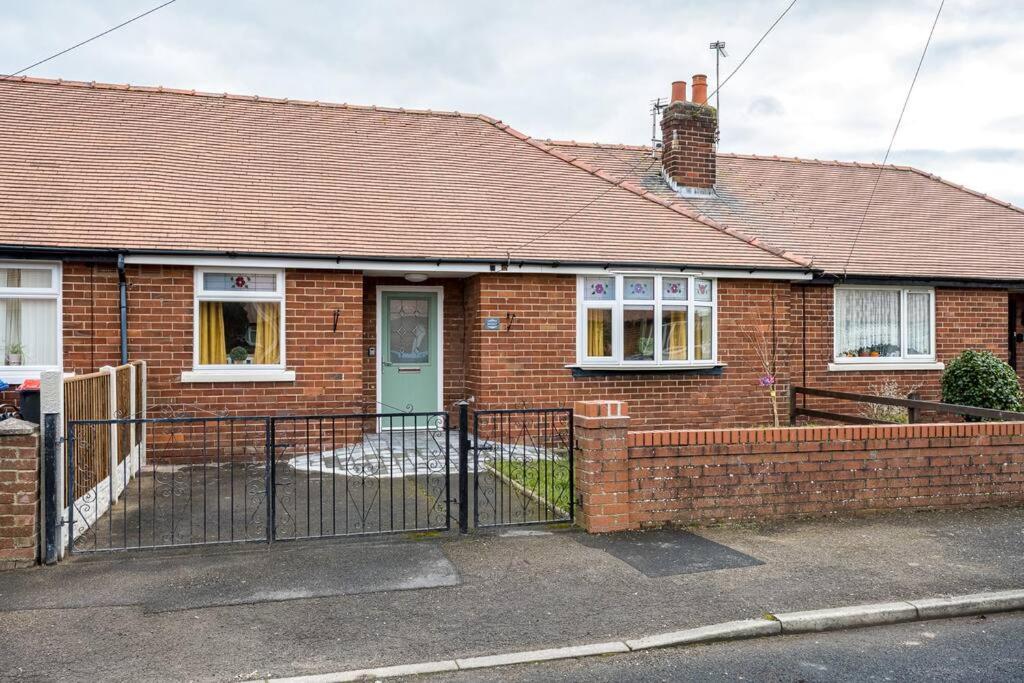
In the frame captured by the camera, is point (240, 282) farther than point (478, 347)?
No

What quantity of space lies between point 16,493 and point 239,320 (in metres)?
5.17

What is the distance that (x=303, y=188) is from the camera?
1248cm

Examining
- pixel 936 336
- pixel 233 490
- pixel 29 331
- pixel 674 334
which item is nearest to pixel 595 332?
pixel 674 334

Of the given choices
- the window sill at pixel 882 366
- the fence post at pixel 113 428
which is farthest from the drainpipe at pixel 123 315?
the window sill at pixel 882 366

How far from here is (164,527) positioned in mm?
7203

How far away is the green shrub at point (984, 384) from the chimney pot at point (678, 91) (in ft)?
22.5

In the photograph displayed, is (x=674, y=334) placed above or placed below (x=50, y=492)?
above

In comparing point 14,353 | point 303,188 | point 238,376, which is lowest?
point 238,376

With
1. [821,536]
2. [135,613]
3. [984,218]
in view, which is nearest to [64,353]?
[135,613]

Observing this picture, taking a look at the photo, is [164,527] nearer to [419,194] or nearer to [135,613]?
[135,613]

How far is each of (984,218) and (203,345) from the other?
1494 cm

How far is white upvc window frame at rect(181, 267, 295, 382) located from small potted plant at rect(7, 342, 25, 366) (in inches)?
76.0

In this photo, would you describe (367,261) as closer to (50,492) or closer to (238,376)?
(238,376)

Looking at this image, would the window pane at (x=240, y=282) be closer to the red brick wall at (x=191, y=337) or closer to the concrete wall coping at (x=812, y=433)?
the red brick wall at (x=191, y=337)
